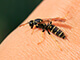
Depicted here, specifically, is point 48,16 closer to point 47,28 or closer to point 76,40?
point 47,28

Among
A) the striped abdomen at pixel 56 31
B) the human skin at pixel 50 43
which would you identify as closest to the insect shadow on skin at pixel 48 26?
the striped abdomen at pixel 56 31

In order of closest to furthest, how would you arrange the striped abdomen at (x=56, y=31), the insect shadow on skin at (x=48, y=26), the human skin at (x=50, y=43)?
the human skin at (x=50, y=43), the striped abdomen at (x=56, y=31), the insect shadow on skin at (x=48, y=26)

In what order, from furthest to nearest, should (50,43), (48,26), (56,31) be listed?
(48,26)
(56,31)
(50,43)

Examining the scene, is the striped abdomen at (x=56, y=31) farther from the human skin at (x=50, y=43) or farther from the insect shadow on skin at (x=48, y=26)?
the human skin at (x=50, y=43)

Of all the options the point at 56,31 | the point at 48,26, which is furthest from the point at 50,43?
the point at 48,26

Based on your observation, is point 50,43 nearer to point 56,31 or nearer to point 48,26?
point 56,31

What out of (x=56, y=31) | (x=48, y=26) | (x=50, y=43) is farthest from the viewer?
(x=48, y=26)

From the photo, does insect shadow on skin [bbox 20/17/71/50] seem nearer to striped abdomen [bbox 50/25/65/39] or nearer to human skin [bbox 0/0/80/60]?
striped abdomen [bbox 50/25/65/39]

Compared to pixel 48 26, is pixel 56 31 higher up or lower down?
higher up

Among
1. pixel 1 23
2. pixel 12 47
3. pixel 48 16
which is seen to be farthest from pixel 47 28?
pixel 1 23
